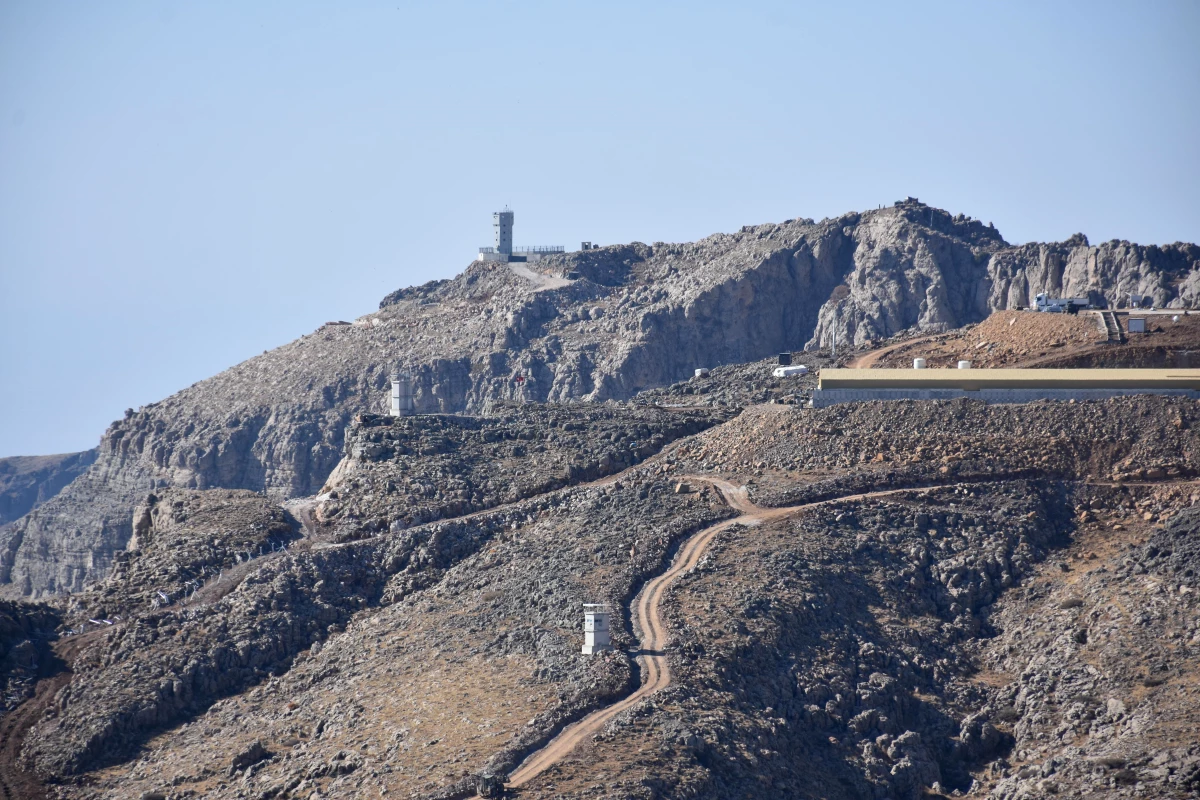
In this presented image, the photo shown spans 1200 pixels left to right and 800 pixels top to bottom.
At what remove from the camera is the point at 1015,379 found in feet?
277

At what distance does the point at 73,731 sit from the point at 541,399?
74.4 m

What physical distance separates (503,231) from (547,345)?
75.1 feet

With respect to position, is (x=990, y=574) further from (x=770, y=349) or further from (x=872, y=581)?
(x=770, y=349)

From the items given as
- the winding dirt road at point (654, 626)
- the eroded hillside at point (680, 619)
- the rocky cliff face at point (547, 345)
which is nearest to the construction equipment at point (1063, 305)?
the eroded hillside at point (680, 619)

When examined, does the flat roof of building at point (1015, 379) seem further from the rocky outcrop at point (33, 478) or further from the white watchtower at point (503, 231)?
the rocky outcrop at point (33, 478)

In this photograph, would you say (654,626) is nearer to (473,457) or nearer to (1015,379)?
(473,457)

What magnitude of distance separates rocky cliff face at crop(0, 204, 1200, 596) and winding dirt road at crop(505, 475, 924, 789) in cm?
6199

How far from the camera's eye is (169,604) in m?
78.9

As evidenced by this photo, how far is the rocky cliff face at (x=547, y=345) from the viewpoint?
5531 inches

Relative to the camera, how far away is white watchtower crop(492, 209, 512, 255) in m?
165

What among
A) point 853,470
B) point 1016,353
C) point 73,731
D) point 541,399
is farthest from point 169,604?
→ point 541,399

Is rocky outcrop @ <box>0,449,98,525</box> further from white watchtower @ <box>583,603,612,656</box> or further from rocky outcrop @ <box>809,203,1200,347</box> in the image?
white watchtower @ <box>583,603,612,656</box>

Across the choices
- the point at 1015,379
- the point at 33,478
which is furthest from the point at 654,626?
the point at 33,478

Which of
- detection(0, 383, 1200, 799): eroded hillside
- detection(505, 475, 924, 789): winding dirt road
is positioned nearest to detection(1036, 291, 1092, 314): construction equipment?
detection(0, 383, 1200, 799): eroded hillside
